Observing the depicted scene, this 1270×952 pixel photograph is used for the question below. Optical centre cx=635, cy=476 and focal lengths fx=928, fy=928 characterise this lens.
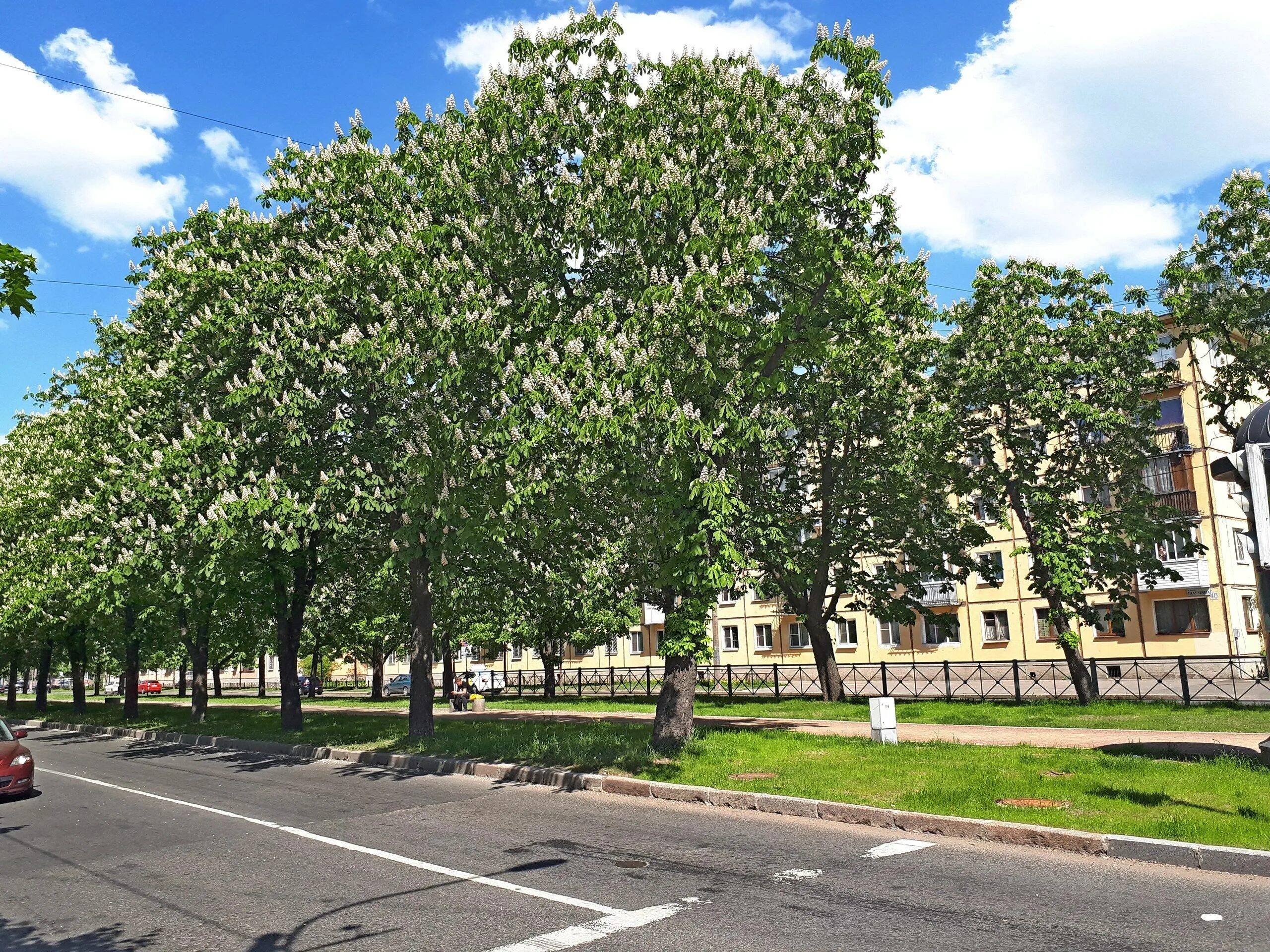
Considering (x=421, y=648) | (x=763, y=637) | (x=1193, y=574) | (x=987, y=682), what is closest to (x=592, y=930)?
(x=421, y=648)

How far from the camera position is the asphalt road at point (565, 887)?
19.6ft

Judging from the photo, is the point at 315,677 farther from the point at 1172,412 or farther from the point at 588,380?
the point at 588,380

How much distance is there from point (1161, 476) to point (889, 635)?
1482 centimetres

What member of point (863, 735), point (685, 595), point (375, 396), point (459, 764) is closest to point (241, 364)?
point (375, 396)

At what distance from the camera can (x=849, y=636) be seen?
50.4 meters

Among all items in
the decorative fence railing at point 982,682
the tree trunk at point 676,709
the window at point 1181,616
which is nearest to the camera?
the tree trunk at point 676,709

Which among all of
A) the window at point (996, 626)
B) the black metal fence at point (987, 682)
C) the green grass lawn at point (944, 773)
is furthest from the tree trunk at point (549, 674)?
the window at point (996, 626)

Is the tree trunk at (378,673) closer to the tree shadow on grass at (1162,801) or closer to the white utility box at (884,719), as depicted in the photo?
the white utility box at (884,719)

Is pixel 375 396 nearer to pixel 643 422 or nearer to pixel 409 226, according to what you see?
pixel 409 226

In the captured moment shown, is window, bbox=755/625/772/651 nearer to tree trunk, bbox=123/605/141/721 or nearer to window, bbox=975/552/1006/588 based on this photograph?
Result: window, bbox=975/552/1006/588

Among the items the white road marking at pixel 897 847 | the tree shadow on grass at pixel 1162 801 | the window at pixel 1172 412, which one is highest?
the window at pixel 1172 412

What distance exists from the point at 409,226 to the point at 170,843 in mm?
9165

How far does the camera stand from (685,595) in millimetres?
14570

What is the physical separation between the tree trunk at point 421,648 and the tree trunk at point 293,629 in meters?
4.07
